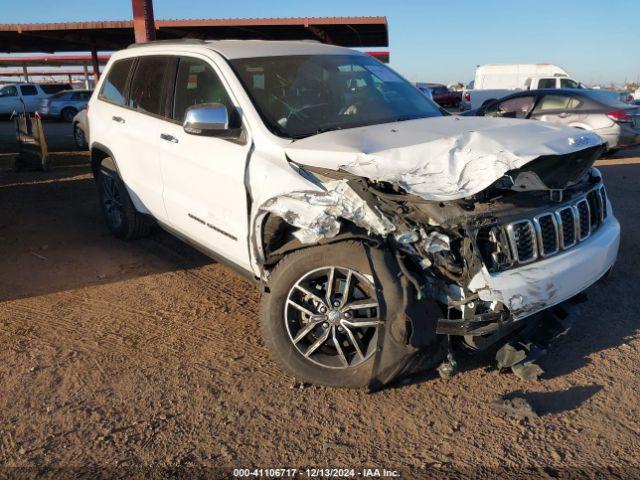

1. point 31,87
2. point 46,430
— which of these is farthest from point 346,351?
point 31,87

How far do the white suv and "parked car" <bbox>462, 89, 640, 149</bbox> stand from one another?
321 inches

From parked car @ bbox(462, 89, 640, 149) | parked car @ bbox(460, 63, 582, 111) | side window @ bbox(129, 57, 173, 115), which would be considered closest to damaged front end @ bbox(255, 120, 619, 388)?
side window @ bbox(129, 57, 173, 115)

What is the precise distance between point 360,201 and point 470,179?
61 centimetres

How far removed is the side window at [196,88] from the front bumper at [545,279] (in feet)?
7.08

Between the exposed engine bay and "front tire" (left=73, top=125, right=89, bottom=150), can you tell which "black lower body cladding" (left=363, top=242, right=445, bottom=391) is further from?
"front tire" (left=73, top=125, right=89, bottom=150)

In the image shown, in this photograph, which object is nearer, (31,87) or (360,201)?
(360,201)

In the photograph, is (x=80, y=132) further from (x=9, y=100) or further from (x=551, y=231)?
(x=9, y=100)

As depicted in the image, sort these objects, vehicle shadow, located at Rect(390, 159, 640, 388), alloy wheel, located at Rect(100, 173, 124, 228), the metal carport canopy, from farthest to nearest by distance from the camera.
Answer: the metal carport canopy → alloy wheel, located at Rect(100, 173, 124, 228) → vehicle shadow, located at Rect(390, 159, 640, 388)

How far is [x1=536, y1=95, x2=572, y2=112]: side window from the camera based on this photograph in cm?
1227

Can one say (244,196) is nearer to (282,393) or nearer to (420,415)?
(282,393)

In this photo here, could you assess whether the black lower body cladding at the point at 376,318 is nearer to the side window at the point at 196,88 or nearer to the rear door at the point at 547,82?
the side window at the point at 196,88

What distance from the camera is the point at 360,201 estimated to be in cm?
316

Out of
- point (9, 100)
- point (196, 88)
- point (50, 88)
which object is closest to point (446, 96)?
point (50, 88)

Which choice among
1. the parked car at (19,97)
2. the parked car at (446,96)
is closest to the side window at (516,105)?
the parked car at (446,96)
